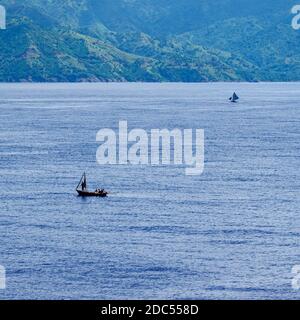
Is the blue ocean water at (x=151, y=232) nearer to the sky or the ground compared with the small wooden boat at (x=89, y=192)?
nearer to the ground

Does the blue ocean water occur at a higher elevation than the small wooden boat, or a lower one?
lower

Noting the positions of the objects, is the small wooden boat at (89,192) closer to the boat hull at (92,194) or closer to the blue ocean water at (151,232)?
the boat hull at (92,194)

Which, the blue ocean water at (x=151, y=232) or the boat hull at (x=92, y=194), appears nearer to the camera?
the blue ocean water at (x=151, y=232)

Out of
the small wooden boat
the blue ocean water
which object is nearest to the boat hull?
the small wooden boat

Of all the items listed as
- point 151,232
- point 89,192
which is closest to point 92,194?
point 89,192

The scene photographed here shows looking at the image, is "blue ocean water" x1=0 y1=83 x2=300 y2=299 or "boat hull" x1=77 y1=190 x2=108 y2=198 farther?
"boat hull" x1=77 y1=190 x2=108 y2=198

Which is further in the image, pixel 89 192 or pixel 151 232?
pixel 89 192

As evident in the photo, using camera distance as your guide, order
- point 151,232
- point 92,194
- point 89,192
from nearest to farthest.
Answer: point 151,232
point 89,192
point 92,194

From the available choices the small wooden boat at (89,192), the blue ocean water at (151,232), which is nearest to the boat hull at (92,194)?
the small wooden boat at (89,192)

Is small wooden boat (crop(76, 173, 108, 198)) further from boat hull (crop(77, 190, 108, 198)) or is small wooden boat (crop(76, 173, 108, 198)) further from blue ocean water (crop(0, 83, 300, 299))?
blue ocean water (crop(0, 83, 300, 299))

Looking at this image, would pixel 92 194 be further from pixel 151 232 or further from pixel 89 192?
pixel 151 232

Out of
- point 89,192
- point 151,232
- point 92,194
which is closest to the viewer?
point 151,232

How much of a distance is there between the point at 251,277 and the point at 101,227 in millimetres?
33786
